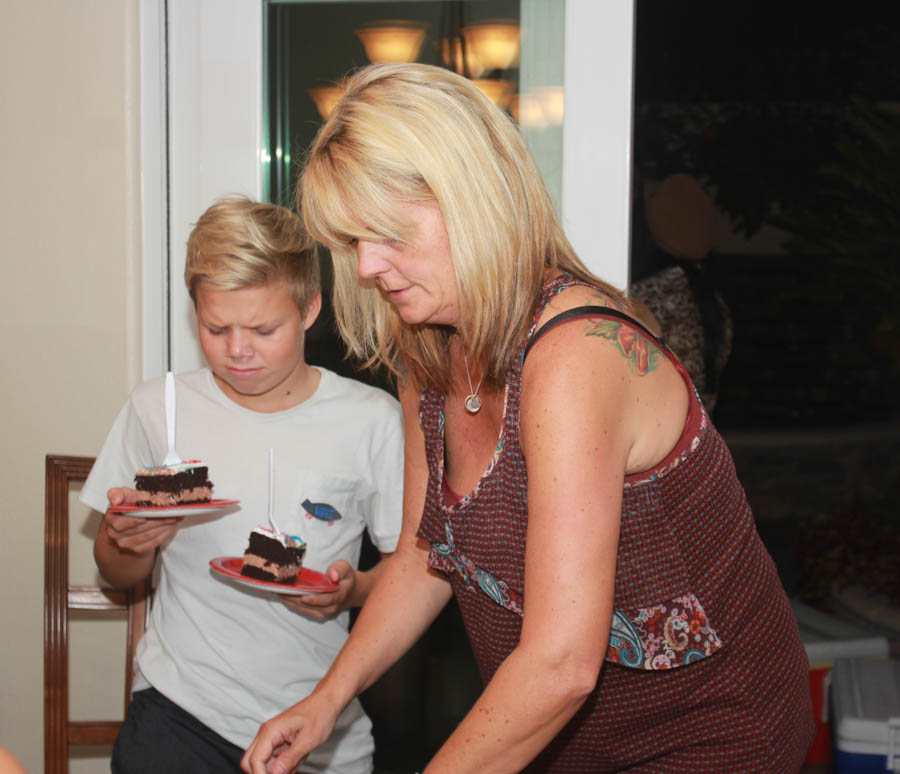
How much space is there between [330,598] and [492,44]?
1215 mm

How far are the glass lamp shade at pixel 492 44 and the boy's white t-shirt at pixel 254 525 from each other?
78cm

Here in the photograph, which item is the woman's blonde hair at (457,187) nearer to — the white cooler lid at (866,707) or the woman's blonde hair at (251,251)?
the woman's blonde hair at (251,251)

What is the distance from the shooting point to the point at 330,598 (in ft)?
5.18

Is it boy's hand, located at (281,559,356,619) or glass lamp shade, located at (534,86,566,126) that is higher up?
glass lamp shade, located at (534,86,566,126)

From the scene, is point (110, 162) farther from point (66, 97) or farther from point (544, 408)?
point (544, 408)

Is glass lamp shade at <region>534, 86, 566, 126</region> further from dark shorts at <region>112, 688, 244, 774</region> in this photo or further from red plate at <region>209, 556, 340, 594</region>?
dark shorts at <region>112, 688, 244, 774</region>

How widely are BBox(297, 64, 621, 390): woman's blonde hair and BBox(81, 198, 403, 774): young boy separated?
1.65 feet

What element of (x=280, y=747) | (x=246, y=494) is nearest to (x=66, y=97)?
(x=246, y=494)

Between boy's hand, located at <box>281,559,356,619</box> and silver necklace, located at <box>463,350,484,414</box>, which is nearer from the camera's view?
silver necklace, located at <box>463,350,484,414</box>

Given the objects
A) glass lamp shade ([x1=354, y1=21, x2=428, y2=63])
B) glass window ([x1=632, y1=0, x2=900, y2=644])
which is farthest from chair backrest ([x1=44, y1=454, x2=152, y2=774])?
glass window ([x1=632, y1=0, x2=900, y2=644])

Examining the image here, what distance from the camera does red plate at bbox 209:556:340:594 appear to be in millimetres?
1440

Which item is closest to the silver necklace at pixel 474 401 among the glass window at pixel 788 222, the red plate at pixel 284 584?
the red plate at pixel 284 584

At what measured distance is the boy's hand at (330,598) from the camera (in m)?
1.56

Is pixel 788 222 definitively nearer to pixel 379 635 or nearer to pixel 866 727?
pixel 866 727
